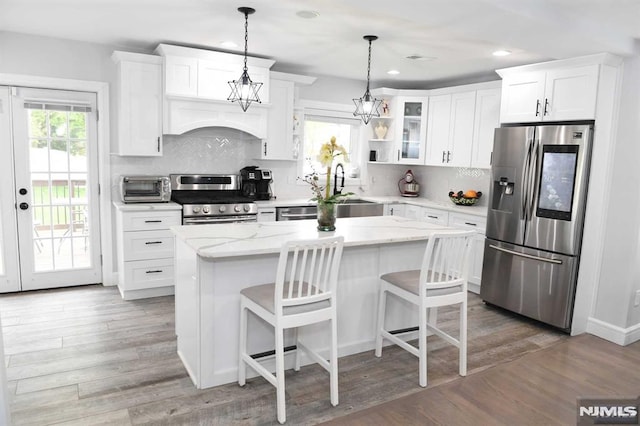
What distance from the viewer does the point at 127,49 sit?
4.64 metres

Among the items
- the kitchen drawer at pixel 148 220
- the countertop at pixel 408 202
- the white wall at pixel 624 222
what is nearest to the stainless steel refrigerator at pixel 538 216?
the white wall at pixel 624 222

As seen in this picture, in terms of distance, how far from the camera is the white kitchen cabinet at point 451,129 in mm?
5356

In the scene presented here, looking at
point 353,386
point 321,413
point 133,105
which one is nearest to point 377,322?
point 353,386

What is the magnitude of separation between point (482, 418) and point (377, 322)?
0.97m

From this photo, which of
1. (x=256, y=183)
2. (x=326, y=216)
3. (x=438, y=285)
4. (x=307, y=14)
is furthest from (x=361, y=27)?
(x=256, y=183)

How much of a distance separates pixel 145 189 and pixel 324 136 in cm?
242

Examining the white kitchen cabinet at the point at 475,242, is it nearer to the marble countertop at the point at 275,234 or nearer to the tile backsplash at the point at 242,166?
the tile backsplash at the point at 242,166

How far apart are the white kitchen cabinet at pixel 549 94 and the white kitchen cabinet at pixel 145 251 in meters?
3.41

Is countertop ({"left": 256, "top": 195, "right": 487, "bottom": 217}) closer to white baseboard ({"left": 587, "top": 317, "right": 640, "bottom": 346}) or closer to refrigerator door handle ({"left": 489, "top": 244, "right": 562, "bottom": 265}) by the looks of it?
refrigerator door handle ({"left": 489, "top": 244, "right": 562, "bottom": 265})

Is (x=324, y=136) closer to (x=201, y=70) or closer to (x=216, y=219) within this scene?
(x=201, y=70)

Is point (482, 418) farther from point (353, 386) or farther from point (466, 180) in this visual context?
point (466, 180)

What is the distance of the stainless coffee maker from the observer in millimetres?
5156

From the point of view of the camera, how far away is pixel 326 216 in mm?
3283

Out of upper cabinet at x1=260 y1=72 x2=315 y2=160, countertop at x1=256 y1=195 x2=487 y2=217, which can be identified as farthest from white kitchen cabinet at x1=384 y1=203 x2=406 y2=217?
upper cabinet at x1=260 y1=72 x2=315 y2=160
